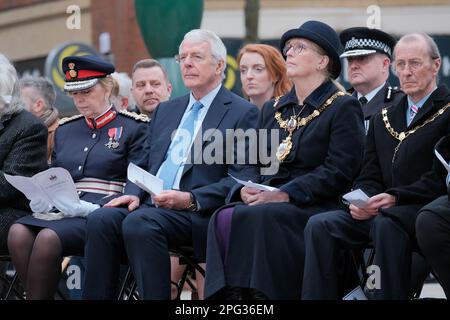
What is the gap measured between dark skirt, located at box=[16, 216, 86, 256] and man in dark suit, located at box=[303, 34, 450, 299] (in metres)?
1.85

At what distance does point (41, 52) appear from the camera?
23312 millimetres

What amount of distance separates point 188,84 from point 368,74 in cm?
148

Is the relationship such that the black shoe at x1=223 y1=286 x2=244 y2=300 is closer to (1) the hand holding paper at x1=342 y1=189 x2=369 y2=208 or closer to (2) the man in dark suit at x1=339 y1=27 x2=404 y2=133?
(1) the hand holding paper at x1=342 y1=189 x2=369 y2=208

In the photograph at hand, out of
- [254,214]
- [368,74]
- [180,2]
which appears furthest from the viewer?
[180,2]

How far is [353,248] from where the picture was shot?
7.58 meters

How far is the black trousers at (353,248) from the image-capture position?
23.8ft

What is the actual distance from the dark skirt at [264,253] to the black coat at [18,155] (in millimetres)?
1785

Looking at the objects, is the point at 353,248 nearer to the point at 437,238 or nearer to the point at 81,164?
the point at 437,238

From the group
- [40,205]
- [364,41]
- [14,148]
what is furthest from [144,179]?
[364,41]

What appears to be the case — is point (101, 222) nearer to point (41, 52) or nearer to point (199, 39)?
point (199, 39)

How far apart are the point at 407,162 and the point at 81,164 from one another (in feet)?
8.30

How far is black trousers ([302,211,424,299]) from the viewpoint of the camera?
7262 mm

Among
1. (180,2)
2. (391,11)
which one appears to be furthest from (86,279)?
(391,11)

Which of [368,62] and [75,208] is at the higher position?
[368,62]
